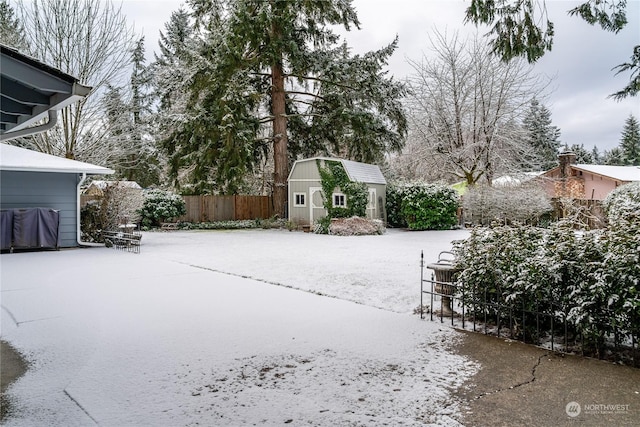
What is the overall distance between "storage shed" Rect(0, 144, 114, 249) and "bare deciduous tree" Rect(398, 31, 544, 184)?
15069mm

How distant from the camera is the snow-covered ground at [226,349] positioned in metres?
2.81

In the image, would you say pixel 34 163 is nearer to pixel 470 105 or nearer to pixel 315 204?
pixel 315 204

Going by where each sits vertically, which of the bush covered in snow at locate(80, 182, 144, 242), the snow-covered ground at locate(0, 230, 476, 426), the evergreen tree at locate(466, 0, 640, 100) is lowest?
the snow-covered ground at locate(0, 230, 476, 426)

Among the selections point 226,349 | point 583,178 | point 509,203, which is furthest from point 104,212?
point 583,178

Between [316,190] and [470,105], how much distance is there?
8526 millimetres

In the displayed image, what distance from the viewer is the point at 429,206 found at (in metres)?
18.2

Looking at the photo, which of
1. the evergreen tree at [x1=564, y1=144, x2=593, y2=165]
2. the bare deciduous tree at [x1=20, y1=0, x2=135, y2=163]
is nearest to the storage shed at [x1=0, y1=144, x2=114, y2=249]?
the bare deciduous tree at [x1=20, y1=0, x2=135, y2=163]

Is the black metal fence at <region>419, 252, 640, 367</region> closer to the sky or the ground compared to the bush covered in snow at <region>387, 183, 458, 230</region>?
closer to the ground

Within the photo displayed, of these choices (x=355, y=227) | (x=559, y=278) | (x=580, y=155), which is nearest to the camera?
(x=559, y=278)

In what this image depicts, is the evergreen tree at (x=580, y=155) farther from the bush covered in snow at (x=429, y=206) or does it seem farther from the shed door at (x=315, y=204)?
the shed door at (x=315, y=204)

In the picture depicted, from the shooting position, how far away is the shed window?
18.7 m

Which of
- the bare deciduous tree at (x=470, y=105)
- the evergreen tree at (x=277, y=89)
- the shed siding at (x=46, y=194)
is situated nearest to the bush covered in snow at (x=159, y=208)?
the evergreen tree at (x=277, y=89)

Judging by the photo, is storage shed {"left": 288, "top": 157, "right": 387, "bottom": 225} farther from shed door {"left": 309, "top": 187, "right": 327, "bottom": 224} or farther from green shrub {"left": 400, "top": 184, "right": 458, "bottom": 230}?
green shrub {"left": 400, "top": 184, "right": 458, "bottom": 230}

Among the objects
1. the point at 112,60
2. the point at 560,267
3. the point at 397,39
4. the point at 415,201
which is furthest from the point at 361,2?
the point at 560,267
